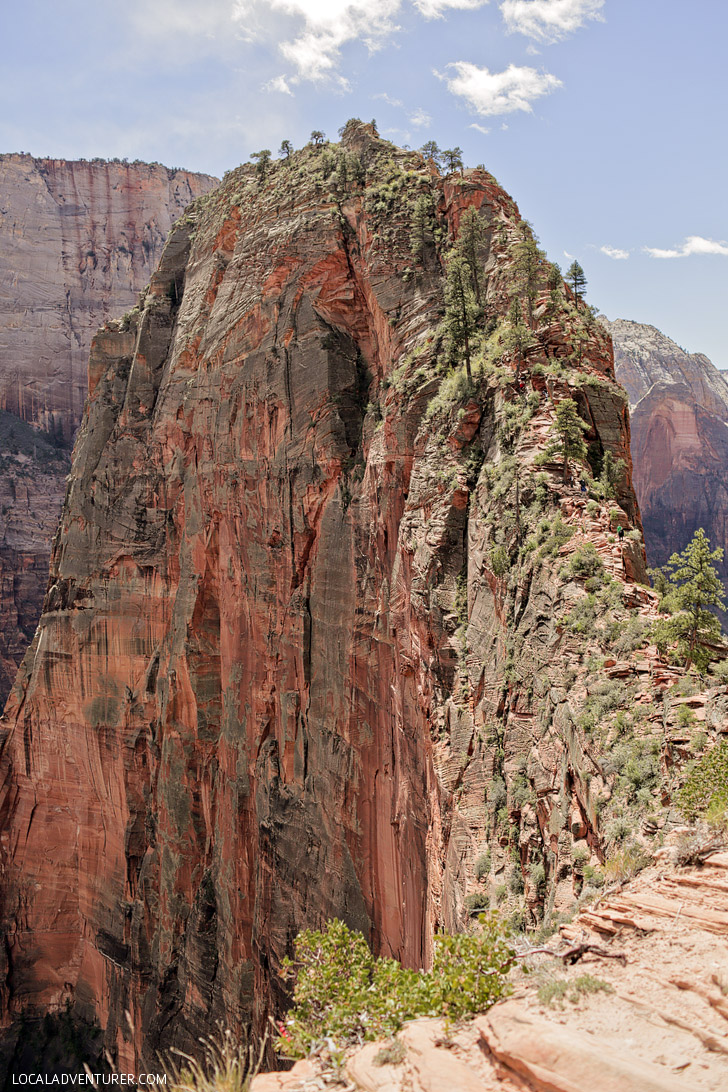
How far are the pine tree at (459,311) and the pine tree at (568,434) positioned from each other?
571 centimetres

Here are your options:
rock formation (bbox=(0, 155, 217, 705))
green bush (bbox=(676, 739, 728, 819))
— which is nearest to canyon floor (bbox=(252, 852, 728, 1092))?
green bush (bbox=(676, 739, 728, 819))

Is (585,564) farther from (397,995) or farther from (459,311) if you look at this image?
(459,311)

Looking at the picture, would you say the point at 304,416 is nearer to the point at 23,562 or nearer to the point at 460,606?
the point at 460,606

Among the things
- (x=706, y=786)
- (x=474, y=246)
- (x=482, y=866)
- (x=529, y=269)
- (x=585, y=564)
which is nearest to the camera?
(x=706, y=786)

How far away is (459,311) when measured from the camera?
26438 mm

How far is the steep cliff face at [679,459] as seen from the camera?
121375 mm

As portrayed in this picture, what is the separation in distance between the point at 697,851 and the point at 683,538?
121307mm

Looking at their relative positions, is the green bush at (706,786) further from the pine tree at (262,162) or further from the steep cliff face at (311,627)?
the pine tree at (262,162)

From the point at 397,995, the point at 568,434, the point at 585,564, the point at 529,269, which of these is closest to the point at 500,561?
the point at 585,564

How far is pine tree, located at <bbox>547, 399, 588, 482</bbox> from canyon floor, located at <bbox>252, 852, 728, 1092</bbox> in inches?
524

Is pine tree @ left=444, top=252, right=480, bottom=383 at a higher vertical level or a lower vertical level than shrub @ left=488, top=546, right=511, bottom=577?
higher

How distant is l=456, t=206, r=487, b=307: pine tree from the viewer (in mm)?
28312

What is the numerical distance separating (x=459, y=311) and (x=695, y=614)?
621 inches

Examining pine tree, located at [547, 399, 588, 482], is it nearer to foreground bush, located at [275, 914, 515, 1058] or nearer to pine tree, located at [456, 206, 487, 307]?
pine tree, located at [456, 206, 487, 307]
